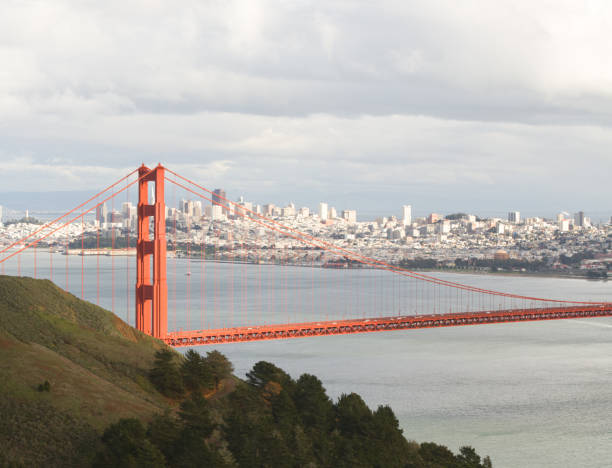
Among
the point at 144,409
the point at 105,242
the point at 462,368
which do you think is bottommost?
the point at 462,368

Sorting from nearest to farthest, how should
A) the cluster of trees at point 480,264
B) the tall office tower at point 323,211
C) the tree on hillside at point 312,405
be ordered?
the tree on hillside at point 312,405 → the cluster of trees at point 480,264 → the tall office tower at point 323,211

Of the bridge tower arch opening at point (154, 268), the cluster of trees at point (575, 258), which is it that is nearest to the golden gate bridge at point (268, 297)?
the bridge tower arch opening at point (154, 268)

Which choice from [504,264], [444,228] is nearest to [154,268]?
[504,264]

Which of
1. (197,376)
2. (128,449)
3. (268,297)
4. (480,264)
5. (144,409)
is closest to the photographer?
(128,449)

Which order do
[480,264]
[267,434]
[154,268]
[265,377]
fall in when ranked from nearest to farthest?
[267,434], [265,377], [154,268], [480,264]

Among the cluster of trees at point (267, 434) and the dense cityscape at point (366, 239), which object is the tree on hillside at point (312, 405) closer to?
the cluster of trees at point (267, 434)

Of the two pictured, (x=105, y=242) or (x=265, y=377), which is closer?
(x=265, y=377)

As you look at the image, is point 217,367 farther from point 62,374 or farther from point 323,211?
point 323,211
